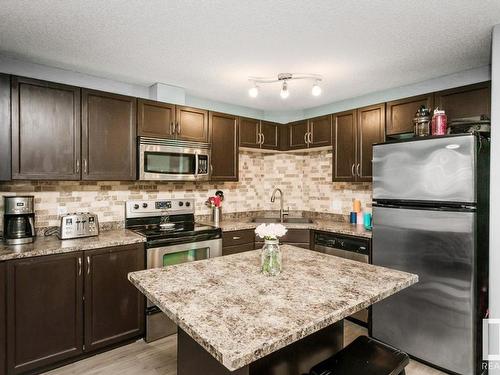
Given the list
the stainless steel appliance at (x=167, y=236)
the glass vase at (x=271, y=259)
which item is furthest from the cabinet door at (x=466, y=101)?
the stainless steel appliance at (x=167, y=236)

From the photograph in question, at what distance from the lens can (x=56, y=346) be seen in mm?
2424

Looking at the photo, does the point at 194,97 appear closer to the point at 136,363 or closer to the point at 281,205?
the point at 281,205

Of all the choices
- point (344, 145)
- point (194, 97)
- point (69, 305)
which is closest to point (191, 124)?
point (194, 97)

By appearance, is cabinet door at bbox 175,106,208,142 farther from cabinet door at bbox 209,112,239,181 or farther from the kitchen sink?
the kitchen sink

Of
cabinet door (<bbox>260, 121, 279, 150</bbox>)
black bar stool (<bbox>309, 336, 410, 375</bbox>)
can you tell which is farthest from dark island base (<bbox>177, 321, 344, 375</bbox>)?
cabinet door (<bbox>260, 121, 279, 150</bbox>)

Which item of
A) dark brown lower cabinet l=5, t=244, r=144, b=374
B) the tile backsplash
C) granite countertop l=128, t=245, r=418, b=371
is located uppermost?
the tile backsplash

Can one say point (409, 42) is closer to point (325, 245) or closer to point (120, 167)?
point (325, 245)

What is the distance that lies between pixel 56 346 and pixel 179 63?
2628 millimetres

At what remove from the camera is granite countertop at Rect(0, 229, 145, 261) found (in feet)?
7.44

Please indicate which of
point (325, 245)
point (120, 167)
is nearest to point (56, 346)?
point (120, 167)

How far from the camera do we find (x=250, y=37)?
7.52 feet

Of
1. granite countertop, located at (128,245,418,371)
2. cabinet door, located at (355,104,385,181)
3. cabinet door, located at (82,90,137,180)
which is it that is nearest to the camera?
granite countertop, located at (128,245,418,371)

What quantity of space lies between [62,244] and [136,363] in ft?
3.86

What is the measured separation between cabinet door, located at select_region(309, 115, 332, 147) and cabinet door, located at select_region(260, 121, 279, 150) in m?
0.52
